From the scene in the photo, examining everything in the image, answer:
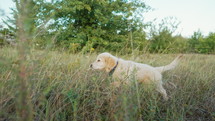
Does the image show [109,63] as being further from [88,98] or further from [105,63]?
[88,98]

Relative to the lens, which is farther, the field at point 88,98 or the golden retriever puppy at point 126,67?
the golden retriever puppy at point 126,67

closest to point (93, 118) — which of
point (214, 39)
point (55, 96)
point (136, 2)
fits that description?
point (55, 96)

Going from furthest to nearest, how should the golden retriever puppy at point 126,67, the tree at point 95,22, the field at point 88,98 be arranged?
1. the tree at point 95,22
2. the golden retriever puppy at point 126,67
3. the field at point 88,98

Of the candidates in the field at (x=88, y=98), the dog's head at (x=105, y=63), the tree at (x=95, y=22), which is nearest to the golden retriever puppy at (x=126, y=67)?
the dog's head at (x=105, y=63)

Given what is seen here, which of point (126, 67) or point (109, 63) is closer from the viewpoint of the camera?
point (126, 67)

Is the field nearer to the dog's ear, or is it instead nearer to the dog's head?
the dog's head

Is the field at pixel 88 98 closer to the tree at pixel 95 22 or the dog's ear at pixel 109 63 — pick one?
the dog's ear at pixel 109 63

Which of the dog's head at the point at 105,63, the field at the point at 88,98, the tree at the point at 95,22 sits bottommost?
the field at the point at 88,98

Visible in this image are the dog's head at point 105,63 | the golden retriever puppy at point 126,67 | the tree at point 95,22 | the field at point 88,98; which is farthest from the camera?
the tree at point 95,22

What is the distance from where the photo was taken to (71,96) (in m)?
1.55

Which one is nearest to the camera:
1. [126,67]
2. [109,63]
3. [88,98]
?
[88,98]

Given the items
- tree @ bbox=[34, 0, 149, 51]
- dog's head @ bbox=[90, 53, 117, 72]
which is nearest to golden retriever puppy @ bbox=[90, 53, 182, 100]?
dog's head @ bbox=[90, 53, 117, 72]

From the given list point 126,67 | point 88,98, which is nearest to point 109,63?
point 126,67

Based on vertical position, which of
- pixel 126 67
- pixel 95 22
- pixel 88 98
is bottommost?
pixel 88 98
